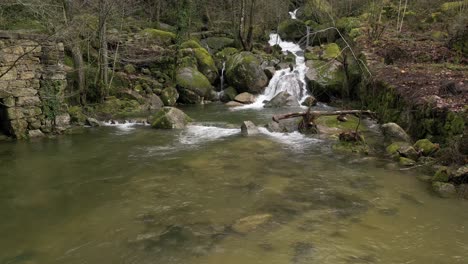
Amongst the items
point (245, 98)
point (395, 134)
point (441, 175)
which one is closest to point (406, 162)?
point (441, 175)

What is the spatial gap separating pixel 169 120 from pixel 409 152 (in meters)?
7.20

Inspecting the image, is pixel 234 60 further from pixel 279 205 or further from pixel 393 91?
pixel 279 205

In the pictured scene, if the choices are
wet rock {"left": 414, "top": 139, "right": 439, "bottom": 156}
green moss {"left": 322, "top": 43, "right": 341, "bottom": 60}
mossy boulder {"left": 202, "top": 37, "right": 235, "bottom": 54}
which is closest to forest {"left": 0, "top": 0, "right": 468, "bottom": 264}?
wet rock {"left": 414, "top": 139, "right": 439, "bottom": 156}

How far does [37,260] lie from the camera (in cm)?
464

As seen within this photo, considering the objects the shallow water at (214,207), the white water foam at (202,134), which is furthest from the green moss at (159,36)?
the shallow water at (214,207)

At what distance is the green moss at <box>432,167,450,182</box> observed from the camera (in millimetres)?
7238

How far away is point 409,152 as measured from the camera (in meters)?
8.72

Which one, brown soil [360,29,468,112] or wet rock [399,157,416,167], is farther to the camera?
brown soil [360,29,468,112]

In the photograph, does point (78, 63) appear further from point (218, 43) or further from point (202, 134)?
point (218, 43)

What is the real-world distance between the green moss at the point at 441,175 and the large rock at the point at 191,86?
12.3m

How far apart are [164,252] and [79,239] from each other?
1.23 m

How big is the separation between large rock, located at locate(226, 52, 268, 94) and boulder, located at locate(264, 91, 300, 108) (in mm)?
1844

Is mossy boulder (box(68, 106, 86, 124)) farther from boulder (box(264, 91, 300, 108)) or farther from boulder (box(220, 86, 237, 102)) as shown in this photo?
boulder (box(264, 91, 300, 108))

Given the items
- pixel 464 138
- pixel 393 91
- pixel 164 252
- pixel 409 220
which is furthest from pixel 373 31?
pixel 164 252
